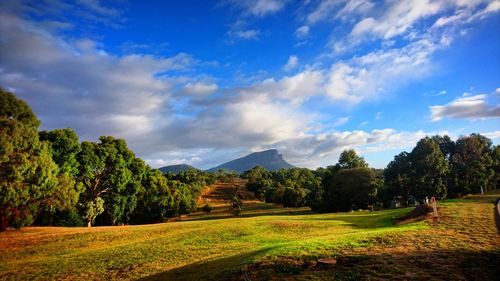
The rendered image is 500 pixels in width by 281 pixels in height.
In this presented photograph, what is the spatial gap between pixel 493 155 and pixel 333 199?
40631 millimetres

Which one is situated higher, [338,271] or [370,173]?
[370,173]

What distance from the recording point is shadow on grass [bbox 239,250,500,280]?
33.7 ft

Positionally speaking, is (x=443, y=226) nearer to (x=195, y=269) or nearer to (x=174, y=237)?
(x=195, y=269)

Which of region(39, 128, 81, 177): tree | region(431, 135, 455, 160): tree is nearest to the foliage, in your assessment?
region(39, 128, 81, 177): tree

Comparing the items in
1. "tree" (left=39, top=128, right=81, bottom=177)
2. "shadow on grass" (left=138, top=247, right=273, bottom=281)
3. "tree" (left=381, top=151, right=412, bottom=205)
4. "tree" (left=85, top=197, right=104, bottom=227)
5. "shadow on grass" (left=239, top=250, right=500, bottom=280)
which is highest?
"tree" (left=39, top=128, right=81, bottom=177)

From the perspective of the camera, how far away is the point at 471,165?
61438 mm

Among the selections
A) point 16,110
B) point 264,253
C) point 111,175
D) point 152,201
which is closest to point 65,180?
point 16,110

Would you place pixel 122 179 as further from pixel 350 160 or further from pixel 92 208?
pixel 350 160

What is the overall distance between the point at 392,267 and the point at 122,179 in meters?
45.2

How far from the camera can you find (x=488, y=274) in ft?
33.7

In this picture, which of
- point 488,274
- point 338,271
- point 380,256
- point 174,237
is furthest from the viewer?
point 174,237

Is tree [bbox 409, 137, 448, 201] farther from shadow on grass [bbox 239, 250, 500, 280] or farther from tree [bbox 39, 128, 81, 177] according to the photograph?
tree [bbox 39, 128, 81, 177]

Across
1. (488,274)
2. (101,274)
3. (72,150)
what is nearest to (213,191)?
(72,150)

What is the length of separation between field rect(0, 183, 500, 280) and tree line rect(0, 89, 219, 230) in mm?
4233
